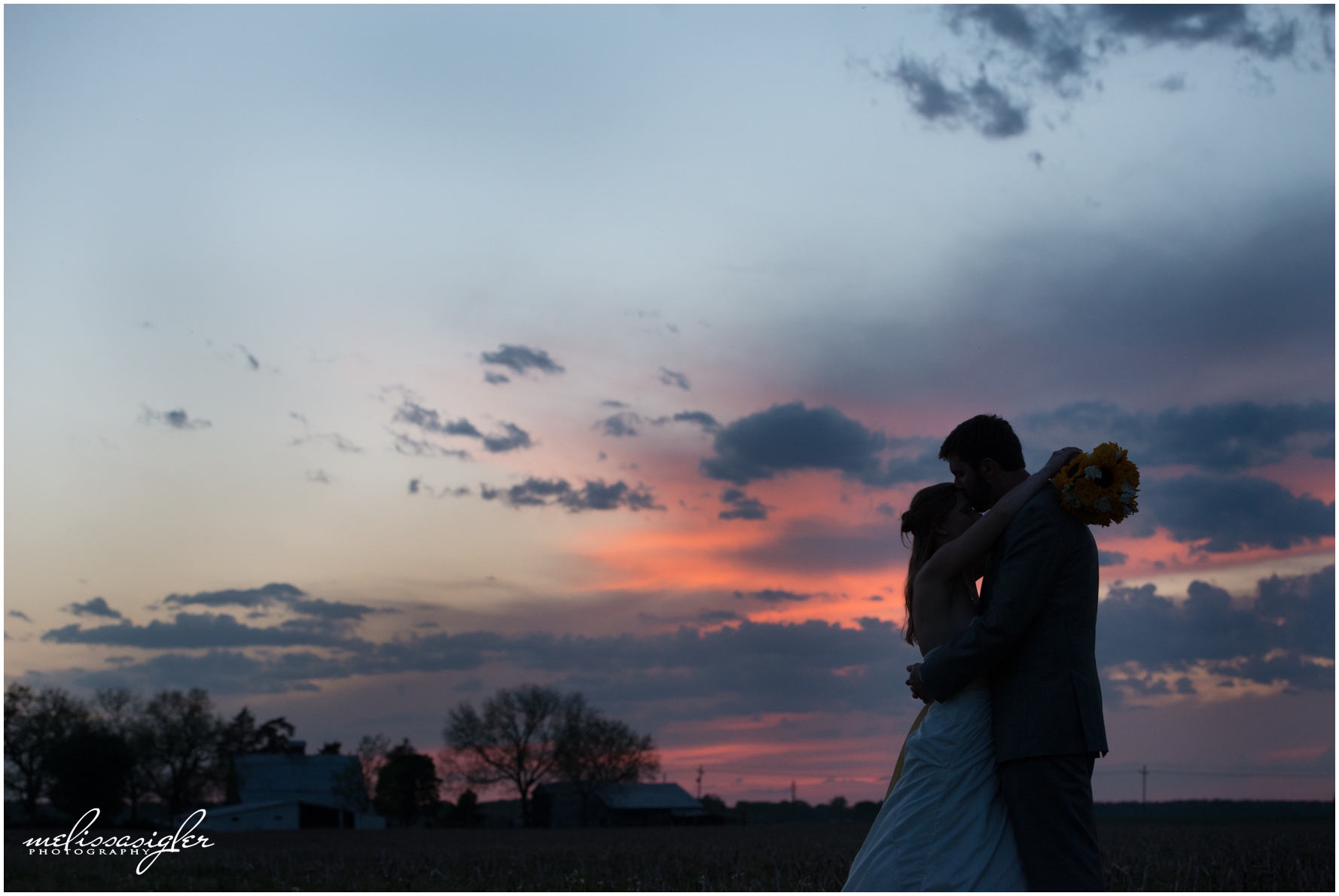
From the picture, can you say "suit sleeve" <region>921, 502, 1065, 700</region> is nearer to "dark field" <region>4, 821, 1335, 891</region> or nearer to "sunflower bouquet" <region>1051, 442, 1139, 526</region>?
"sunflower bouquet" <region>1051, 442, 1139, 526</region>

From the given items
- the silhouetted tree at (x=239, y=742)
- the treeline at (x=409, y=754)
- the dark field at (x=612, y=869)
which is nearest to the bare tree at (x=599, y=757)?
the treeline at (x=409, y=754)

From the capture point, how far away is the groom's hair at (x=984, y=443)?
4941mm

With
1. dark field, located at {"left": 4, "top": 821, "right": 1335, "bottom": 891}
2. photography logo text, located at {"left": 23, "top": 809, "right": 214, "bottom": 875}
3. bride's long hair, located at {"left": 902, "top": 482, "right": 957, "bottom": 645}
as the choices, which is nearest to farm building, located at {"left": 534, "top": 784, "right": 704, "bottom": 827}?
dark field, located at {"left": 4, "top": 821, "right": 1335, "bottom": 891}

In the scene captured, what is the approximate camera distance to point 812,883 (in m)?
13.3

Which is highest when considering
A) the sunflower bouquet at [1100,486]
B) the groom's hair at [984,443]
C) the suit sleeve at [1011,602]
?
the groom's hair at [984,443]

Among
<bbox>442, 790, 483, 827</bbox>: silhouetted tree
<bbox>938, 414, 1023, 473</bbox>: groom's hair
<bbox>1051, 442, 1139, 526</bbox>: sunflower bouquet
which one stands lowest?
<bbox>442, 790, 483, 827</bbox>: silhouetted tree

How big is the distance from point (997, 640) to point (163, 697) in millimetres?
87913

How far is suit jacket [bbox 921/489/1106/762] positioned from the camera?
4406 millimetres

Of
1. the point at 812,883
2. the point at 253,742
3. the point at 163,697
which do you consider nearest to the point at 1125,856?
the point at 812,883

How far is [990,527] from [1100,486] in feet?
1.71

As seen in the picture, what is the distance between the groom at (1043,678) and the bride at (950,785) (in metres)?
0.08

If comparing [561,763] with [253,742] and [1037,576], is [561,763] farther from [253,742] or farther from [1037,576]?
[1037,576]

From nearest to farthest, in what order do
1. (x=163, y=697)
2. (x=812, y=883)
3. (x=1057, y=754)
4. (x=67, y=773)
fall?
(x=1057, y=754)
(x=812, y=883)
(x=67, y=773)
(x=163, y=697)

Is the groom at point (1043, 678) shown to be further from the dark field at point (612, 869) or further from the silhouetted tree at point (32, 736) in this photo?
the silhouetted tree at point (32, 736)
